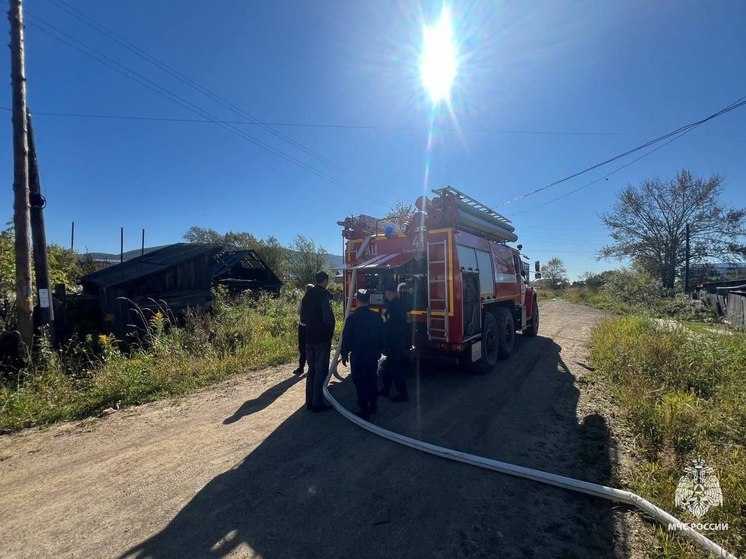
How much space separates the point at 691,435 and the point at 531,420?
1.61 meters

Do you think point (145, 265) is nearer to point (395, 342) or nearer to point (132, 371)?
point (132, 371)

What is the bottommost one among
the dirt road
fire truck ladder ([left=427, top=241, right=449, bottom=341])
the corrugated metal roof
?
the dirt road

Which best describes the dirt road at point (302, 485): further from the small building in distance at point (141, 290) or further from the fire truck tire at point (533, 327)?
the fire truck tire at point (533, 327)

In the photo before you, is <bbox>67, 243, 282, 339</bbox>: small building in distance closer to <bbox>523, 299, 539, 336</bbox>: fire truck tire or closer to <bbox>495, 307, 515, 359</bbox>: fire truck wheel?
<bbox>495, 307, 515, 359</bbox>: fire truck wheel

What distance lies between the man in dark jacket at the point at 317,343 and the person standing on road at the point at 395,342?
100 centimetres

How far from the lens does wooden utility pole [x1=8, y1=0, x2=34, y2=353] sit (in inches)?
238

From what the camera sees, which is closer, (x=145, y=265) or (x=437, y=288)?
(x=437, y=288)

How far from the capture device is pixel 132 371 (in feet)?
18.6

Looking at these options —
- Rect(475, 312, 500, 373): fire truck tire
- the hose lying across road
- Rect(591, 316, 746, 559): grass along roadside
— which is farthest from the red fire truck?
Rect(591, 316, 746, 559): grass along roadside

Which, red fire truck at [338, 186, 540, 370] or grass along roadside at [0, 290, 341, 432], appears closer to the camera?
grass along roadside at [0, 290, 341, 432]

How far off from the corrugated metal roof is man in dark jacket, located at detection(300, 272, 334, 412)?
343 inches

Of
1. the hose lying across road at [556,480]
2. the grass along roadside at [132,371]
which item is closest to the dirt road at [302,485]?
the hose lying across road at [556,480]

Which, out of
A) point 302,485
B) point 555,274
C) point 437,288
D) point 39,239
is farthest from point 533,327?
point 555,274

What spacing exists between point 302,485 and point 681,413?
441 cm
